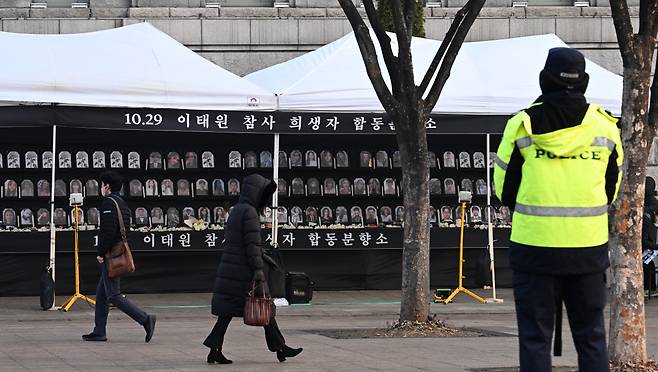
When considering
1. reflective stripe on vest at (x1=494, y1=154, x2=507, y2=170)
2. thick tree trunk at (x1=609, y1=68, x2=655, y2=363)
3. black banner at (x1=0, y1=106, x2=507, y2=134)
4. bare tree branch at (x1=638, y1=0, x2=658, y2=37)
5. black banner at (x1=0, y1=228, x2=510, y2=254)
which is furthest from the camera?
black banner at (x1=0, y1=228, x2=510, y2=254)

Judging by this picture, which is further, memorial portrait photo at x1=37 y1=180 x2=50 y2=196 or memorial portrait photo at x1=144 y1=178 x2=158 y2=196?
memorial portrait photo at x1=144 y1=178 x2=158 y2=196

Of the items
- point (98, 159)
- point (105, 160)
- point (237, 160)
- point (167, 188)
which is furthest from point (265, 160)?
point (98, 159)

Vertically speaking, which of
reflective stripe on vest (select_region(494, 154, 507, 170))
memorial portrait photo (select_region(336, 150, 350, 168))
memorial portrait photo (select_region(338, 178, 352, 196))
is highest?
reflective stripe on vest (select_region(494, 154, 507, 170))

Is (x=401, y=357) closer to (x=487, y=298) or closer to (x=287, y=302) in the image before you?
(x=287, y=302)

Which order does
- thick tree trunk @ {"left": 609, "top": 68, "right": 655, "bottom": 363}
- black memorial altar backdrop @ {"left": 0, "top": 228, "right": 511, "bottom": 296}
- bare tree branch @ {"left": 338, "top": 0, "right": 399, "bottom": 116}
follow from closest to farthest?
Result: 1. thick tree trunk @ {"left": 609, "top": 68, "right": 655, "bottom": 363}
2. bare tree branch @ {"left": 338, "top": 0, "right": 399, "bottom": 116}
3. black memorial altar backdrop @ {"left": 0, "top": 228, "right": 511, "bottom": 296}

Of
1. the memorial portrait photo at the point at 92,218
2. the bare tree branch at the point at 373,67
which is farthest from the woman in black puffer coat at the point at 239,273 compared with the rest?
the memorial portrait photo at the point at 92,218

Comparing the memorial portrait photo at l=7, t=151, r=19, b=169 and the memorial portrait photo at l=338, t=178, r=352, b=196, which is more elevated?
the memorial portrait photo at l=7, t=151, r=19, b=169

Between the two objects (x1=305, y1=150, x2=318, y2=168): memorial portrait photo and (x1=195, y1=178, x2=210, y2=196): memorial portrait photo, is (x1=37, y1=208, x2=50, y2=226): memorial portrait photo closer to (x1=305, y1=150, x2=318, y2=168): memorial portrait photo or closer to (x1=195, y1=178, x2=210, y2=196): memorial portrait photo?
(x1=195, y1=178, x2=210, y2=196): memorial portrait photo

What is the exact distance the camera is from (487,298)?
19891mm

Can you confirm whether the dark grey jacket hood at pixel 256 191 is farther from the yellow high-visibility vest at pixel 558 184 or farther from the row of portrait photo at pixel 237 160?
the row of portrait photo at pixel 237 160

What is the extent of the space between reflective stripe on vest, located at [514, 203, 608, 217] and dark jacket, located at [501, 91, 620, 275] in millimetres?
128

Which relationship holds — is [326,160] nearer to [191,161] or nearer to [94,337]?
[191,161]

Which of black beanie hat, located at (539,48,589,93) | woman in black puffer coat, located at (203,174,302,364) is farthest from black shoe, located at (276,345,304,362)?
black beanie hat, located at (539,48,589,93)

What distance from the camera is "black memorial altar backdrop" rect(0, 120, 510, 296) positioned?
1989 cm
